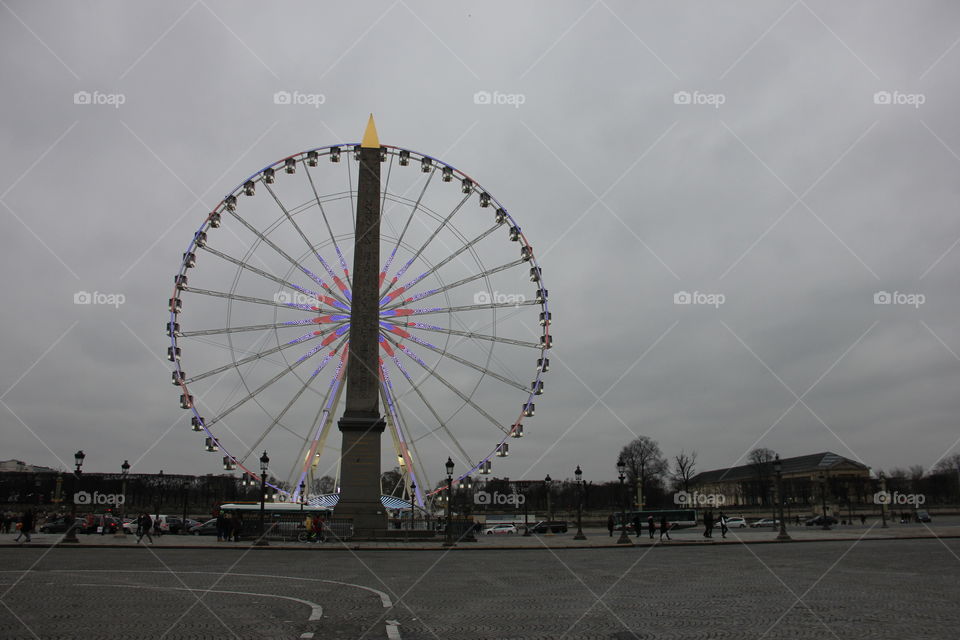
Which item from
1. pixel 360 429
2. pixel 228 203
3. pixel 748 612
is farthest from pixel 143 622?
pixel 228 203

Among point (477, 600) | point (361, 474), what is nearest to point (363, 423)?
point (361, 474)

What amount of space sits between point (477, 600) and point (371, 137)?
107 ft

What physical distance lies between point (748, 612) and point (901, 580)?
686 cm

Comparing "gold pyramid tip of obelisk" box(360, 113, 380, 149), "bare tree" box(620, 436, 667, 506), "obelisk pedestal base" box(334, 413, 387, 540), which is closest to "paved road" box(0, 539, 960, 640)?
"obelisk pedestal base" box(334, 413, 387, 540)

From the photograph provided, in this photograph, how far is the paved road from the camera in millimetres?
8602

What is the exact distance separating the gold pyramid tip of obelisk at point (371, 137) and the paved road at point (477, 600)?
81.8ft

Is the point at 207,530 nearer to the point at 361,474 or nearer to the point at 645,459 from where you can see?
the point at 361,474

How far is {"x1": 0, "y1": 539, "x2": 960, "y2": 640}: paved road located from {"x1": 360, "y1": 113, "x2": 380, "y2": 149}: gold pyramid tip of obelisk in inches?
981

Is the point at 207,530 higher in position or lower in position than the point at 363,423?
lower

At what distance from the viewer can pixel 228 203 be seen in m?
37.8

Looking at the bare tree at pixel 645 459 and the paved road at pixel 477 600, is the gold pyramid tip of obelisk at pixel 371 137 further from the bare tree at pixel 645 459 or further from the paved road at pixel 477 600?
the bare tree at pixel 645 459

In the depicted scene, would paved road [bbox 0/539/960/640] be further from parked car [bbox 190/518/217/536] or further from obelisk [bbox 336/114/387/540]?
parked car [bbox 190/518/217/536]

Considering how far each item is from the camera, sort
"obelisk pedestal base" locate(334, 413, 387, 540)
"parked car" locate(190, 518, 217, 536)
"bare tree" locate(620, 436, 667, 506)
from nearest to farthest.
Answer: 1. "obelisk pedestal base" locate(334, 413, 387, 540)
2. "parked car" locate(190, 518, 217, 536)
3. "bare tree" locate(620, 436, 667, 506)

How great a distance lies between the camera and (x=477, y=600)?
11.9 meters
